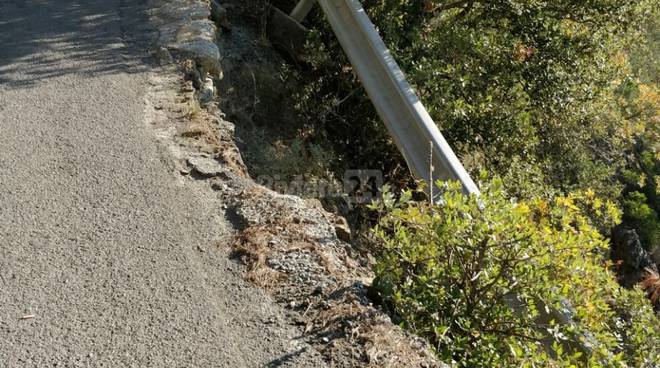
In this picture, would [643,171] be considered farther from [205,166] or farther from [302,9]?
[205,166]

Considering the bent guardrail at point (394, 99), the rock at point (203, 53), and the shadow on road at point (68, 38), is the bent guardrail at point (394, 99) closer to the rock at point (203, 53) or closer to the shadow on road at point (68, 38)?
the rock at point (203, 53)

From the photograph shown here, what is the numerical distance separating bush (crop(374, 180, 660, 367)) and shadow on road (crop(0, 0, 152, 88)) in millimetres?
3844

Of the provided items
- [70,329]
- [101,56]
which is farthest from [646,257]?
[70,329]


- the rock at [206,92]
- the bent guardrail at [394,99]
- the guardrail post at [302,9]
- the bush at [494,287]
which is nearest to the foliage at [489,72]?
the guardrail post at [302,9]

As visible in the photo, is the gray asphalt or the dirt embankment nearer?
the gray asphalt

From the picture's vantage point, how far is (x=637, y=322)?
16.4ft

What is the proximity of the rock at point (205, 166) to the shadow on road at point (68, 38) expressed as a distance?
1781 millimetres

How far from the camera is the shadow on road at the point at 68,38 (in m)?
6.75

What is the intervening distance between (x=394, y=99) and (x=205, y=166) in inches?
92.7

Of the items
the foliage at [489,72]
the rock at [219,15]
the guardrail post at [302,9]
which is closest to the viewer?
the foliage at [489,72]

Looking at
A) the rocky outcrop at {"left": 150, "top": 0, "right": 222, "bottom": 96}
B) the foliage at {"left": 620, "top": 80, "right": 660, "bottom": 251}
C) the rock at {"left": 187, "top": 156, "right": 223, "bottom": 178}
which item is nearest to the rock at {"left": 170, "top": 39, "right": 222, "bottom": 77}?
the rocky outcrop at {"left": 150, "top": 0, "right": 222, "bottom": 96}

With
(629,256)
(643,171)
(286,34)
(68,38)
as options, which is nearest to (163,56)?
(68,38)

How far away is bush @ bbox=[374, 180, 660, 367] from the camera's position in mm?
4059

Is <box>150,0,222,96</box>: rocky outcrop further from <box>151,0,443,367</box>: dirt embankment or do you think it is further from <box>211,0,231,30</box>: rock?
<box>211,0,231,30</box>: rock
